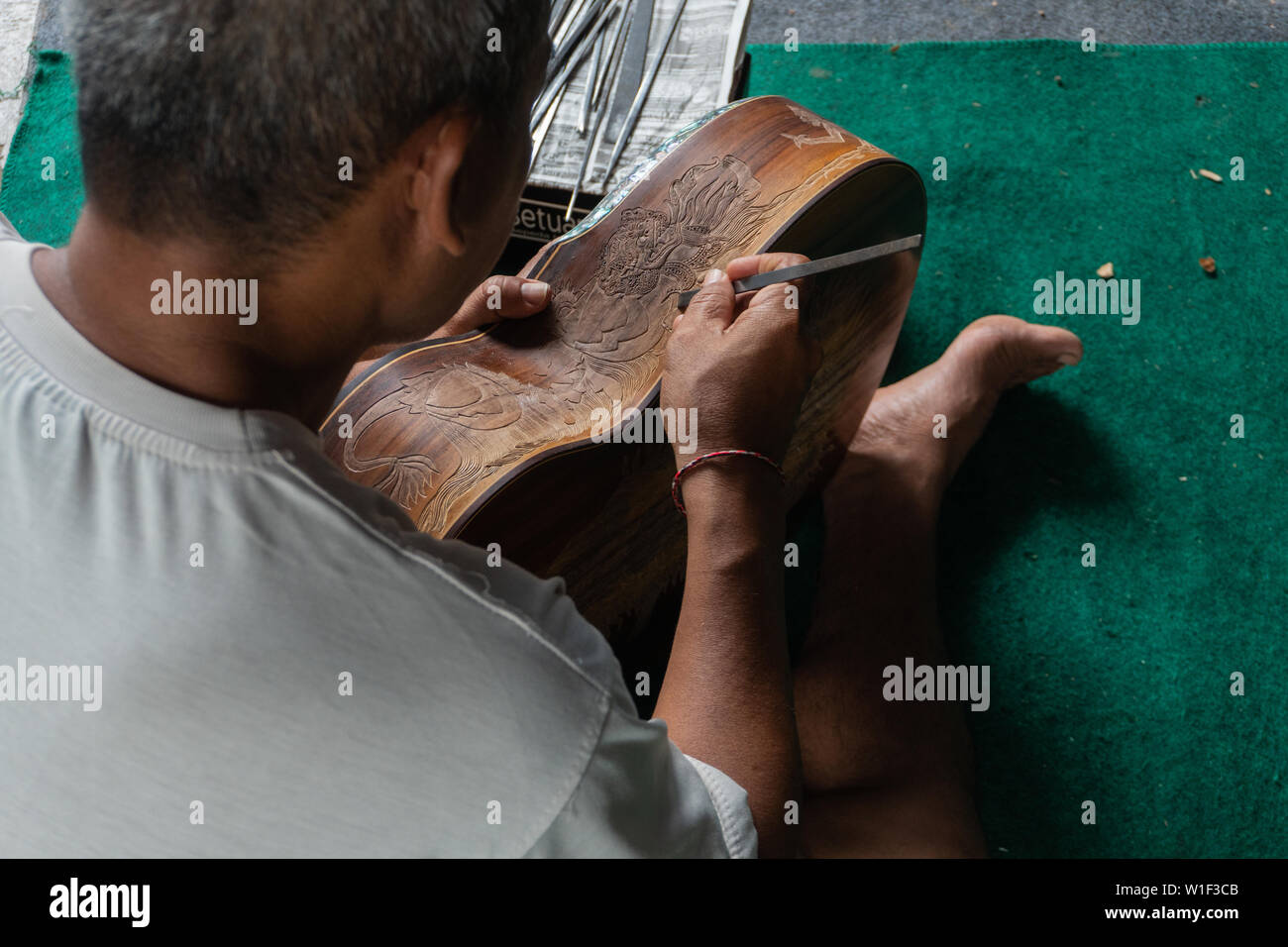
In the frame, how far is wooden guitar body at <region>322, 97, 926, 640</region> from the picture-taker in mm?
1074

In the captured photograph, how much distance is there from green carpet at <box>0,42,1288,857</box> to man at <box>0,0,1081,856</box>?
1.00m

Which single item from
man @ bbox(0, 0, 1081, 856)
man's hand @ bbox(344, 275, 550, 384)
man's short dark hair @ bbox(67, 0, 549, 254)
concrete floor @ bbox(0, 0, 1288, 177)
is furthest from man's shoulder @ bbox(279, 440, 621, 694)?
concrete floor @ bbox(0, 0, 1288, 177)

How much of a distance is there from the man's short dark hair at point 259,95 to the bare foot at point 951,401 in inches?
43.6

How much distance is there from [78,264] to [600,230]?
0.76 meters

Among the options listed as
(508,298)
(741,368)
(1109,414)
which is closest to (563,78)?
(508,298)

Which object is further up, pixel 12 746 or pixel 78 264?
pixel 78 264

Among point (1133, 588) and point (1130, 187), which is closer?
point (1133, 588)

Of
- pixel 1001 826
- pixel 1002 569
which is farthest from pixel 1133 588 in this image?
pixel 1001 826

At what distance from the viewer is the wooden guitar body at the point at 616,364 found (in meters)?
1.07

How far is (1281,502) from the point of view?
157 centimetres

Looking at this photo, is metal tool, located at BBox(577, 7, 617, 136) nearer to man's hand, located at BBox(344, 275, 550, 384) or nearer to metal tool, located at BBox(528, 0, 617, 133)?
metal tool, located at BBox(528, 0, 617, 133)

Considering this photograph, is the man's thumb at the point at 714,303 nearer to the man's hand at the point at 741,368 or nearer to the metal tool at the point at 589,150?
the man's hand at the point at 741,368

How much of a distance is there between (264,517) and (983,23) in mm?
1984
